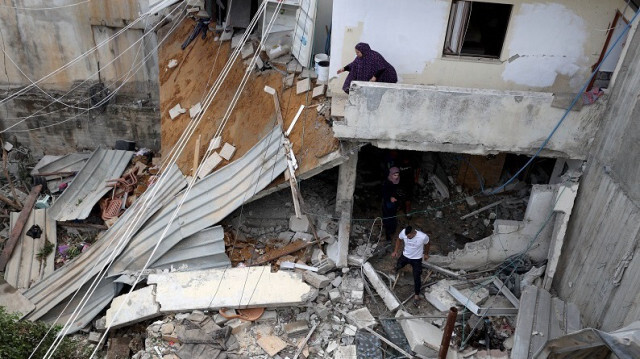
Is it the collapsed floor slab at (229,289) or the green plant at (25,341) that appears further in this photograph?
the collapsed floor slab at (229,289)

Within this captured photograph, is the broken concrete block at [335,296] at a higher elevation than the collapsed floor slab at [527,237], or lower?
lower

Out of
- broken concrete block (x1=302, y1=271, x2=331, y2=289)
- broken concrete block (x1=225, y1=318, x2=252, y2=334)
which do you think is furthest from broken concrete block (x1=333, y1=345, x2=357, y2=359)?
broken concrete block (x1=225, y1=318, x2=252, y2=334)

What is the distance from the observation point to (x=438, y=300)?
29.5ft

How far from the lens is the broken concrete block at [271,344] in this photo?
8.13 meters

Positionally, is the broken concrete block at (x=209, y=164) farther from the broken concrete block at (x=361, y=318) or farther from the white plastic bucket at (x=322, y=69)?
the broken concrete block at (x=361, y=318)

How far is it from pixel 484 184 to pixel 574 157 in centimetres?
292

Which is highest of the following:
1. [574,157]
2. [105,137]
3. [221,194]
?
[574,157]

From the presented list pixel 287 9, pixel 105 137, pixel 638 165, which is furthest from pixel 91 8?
pixel 638 165

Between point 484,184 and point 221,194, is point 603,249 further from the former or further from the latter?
point 221,194

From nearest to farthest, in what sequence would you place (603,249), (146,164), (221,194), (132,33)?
(603,249)
(221,194)
(146,164)
(132,33)

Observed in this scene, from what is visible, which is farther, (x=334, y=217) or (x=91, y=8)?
(x=91, y=8)

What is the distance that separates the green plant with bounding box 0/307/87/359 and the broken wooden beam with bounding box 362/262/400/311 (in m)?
4.89

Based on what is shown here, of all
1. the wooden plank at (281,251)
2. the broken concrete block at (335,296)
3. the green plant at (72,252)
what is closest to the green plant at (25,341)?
the green plant at (72,252)

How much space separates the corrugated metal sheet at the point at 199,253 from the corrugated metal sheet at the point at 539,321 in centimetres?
490
